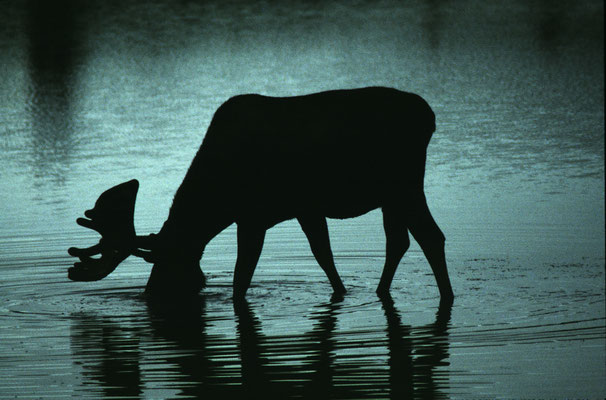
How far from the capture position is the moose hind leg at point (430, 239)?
399 inches

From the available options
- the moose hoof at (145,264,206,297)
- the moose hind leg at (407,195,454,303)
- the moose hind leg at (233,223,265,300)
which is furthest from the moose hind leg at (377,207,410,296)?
the moose hoof at (145,264,206,297)

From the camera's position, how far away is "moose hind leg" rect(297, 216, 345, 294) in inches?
413

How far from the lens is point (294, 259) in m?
12.0

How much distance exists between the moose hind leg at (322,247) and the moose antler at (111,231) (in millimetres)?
1550

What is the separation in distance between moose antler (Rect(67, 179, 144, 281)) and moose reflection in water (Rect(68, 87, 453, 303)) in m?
0.42

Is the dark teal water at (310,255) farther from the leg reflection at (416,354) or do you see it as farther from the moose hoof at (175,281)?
the moose hoof at (175,281)

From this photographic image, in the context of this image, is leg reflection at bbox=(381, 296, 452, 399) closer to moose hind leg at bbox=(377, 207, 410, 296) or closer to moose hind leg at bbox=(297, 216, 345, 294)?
moose hind leg at bbox=(377, 207, 410, 296)

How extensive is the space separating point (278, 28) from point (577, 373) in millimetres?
36538

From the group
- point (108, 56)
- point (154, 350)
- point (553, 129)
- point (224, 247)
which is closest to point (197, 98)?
point (553, 129)

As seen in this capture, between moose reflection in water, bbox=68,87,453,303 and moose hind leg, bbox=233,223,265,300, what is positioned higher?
moose reflection in water, bbox=68,87,453,303

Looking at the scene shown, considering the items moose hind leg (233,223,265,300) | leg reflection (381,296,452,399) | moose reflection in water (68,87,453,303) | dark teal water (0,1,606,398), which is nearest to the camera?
leg reflection (381,296,452,399)

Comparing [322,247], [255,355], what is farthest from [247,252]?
[255,355]

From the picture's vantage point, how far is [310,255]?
1218 cm

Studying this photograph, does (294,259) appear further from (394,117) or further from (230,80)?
(230,80)
